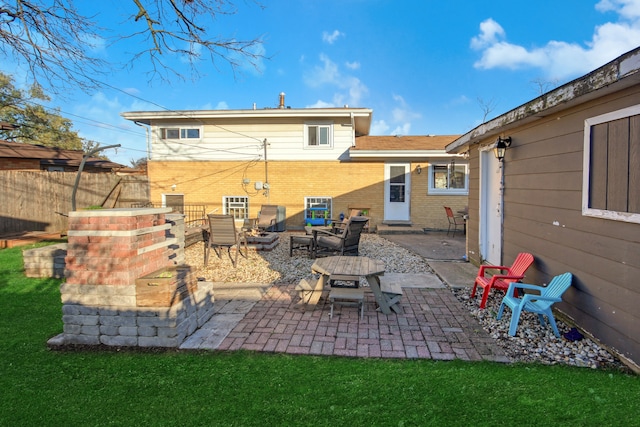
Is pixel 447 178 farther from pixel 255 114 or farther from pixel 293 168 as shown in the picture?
pixel 255 114

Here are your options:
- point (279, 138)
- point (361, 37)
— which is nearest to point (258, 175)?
point (279, 138)

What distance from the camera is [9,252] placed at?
855cm

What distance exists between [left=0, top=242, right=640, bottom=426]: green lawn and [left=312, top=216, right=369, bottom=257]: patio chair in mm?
4066

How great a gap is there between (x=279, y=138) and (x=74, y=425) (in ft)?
40.6

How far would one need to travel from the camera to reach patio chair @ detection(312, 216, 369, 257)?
7.18m

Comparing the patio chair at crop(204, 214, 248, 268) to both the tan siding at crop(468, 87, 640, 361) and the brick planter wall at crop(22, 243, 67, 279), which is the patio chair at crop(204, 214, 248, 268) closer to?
the brick planter wall at crop(22, 243, 67, 279)

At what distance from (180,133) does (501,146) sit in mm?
12421

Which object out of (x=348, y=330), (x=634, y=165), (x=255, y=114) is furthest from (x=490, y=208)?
(x=255, y=114)

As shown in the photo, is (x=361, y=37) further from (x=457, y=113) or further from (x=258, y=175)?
(x=457, y=113)

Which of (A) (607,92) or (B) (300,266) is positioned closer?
(A) (607,92)

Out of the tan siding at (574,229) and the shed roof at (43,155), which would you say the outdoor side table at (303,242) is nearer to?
the tan siding at (574,229)

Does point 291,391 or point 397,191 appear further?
point 397,191

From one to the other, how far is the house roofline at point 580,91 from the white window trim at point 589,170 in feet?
0.71

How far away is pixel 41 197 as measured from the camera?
1212 centimetres
